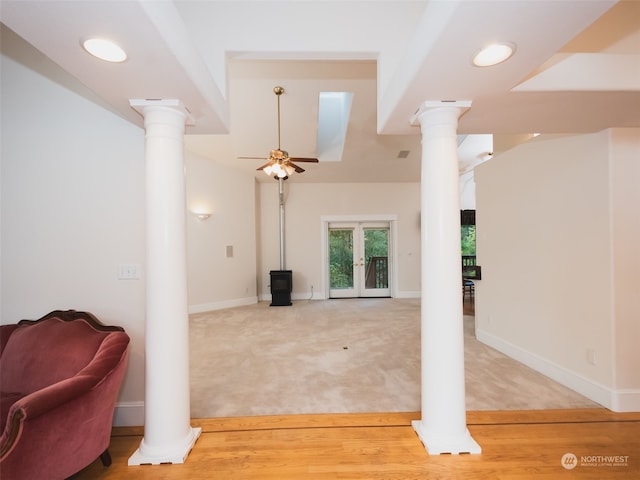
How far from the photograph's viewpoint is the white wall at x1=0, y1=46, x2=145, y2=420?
2.15 m

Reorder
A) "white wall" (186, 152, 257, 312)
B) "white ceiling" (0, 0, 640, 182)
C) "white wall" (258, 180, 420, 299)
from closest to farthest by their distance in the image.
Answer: "white ceiling" (0, 0, 640, 182) < "white wall" (186, 152, 257, 312) < "white wall" (258, 180, 420, 299)

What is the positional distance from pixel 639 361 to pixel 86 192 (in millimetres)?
4608

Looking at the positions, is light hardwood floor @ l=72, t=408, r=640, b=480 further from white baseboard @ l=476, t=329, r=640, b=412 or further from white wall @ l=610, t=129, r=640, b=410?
white wall @ l=610, t=129, r=640, b=410

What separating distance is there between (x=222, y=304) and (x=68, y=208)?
434cm

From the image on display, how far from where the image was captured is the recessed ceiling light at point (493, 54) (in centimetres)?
132

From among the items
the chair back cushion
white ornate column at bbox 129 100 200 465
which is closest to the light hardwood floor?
white ornate column at bbox 129 100 200 465

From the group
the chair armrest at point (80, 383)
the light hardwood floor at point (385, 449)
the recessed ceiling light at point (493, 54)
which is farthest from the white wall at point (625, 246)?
the chair armrest at point (80, 383)

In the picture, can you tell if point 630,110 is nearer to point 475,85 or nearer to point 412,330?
point 475,85

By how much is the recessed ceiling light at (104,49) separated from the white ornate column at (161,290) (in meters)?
0.43

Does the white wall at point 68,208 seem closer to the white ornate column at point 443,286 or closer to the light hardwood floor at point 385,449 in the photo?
the light hardwood floor at point 385,449

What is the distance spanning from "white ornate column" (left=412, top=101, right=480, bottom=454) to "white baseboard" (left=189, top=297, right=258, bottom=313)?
499 cm

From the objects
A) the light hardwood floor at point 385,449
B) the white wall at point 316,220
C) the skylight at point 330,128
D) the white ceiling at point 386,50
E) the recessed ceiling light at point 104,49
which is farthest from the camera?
the white wall at point 316,220

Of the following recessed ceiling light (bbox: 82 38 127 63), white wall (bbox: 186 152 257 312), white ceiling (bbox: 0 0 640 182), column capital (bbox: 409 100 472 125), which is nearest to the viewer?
white ceiling (bbox: 0 0 640 182)

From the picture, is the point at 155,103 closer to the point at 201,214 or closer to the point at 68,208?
the point at 68,208
